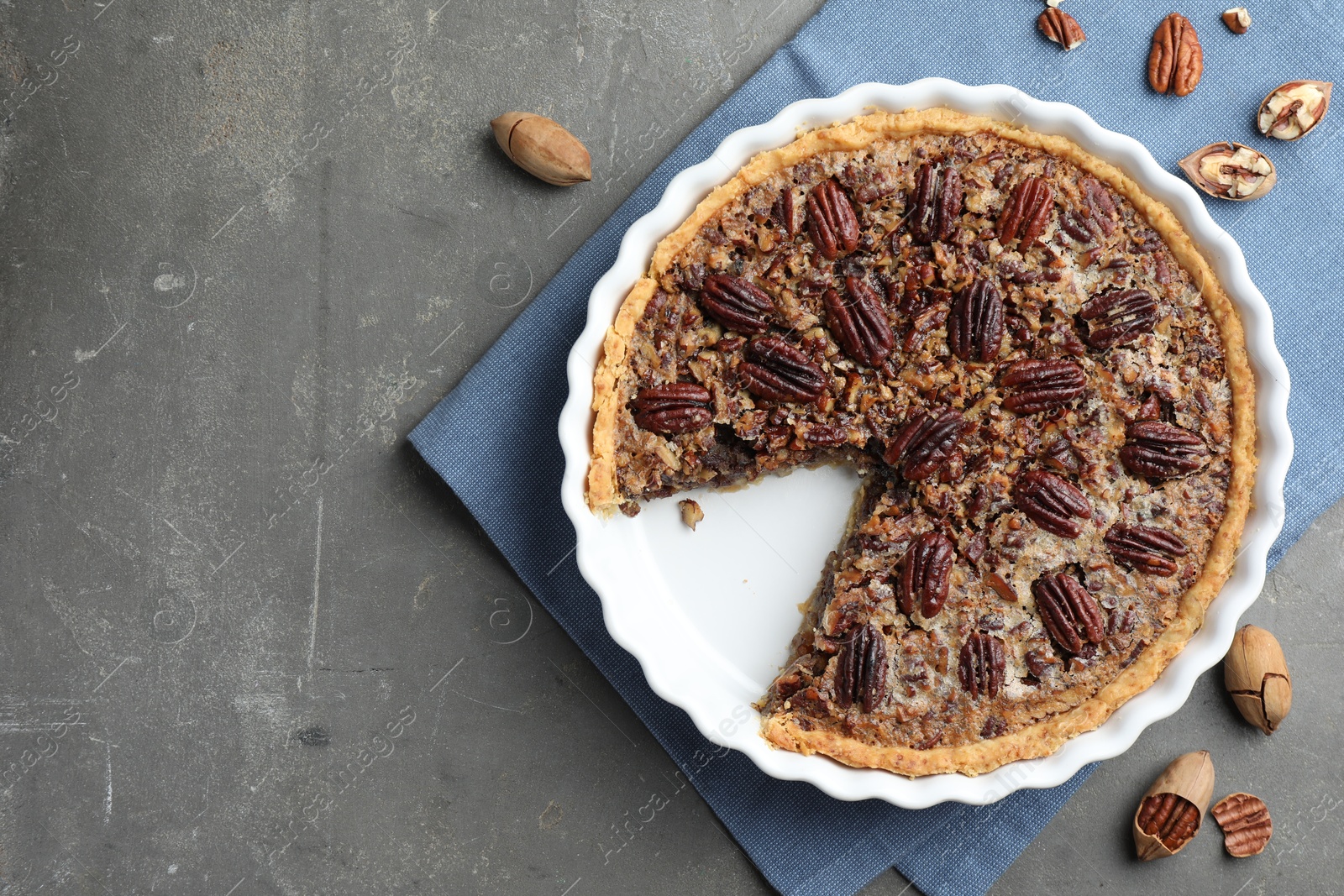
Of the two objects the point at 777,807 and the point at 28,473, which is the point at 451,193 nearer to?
the point at 28,473

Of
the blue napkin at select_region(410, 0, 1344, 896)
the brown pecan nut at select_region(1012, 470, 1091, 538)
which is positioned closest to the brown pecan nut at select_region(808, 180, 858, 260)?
the blue napkin at select_region(410, 0, 1344, 896)

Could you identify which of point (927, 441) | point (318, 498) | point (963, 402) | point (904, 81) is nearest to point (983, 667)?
point (927, 441)

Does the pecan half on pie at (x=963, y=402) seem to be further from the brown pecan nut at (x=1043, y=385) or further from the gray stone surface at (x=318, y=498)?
the gray stone surface at (x=318, y=498)

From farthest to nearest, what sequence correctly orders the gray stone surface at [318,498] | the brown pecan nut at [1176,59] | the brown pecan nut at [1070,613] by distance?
the gray stone surface at [318,498], the brown pecan nut at [1176,59], the brown pecan nut at [1070,613]

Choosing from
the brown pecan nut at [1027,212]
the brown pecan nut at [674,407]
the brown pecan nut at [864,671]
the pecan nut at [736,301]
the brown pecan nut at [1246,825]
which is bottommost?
the brown pecan nut at [1246,825]

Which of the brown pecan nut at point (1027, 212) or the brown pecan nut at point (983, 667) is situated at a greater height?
the brown pecan nut at point (1027, 212)

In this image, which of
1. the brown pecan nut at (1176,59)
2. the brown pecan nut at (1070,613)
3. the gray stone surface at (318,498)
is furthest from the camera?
the gray stone surface at (318,498)

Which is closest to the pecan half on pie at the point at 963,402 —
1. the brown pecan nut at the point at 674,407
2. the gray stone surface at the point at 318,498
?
the brown pecan nut at the point at 674,407

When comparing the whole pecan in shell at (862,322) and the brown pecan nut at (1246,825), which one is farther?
the brown pecan nut at (1246,825)
